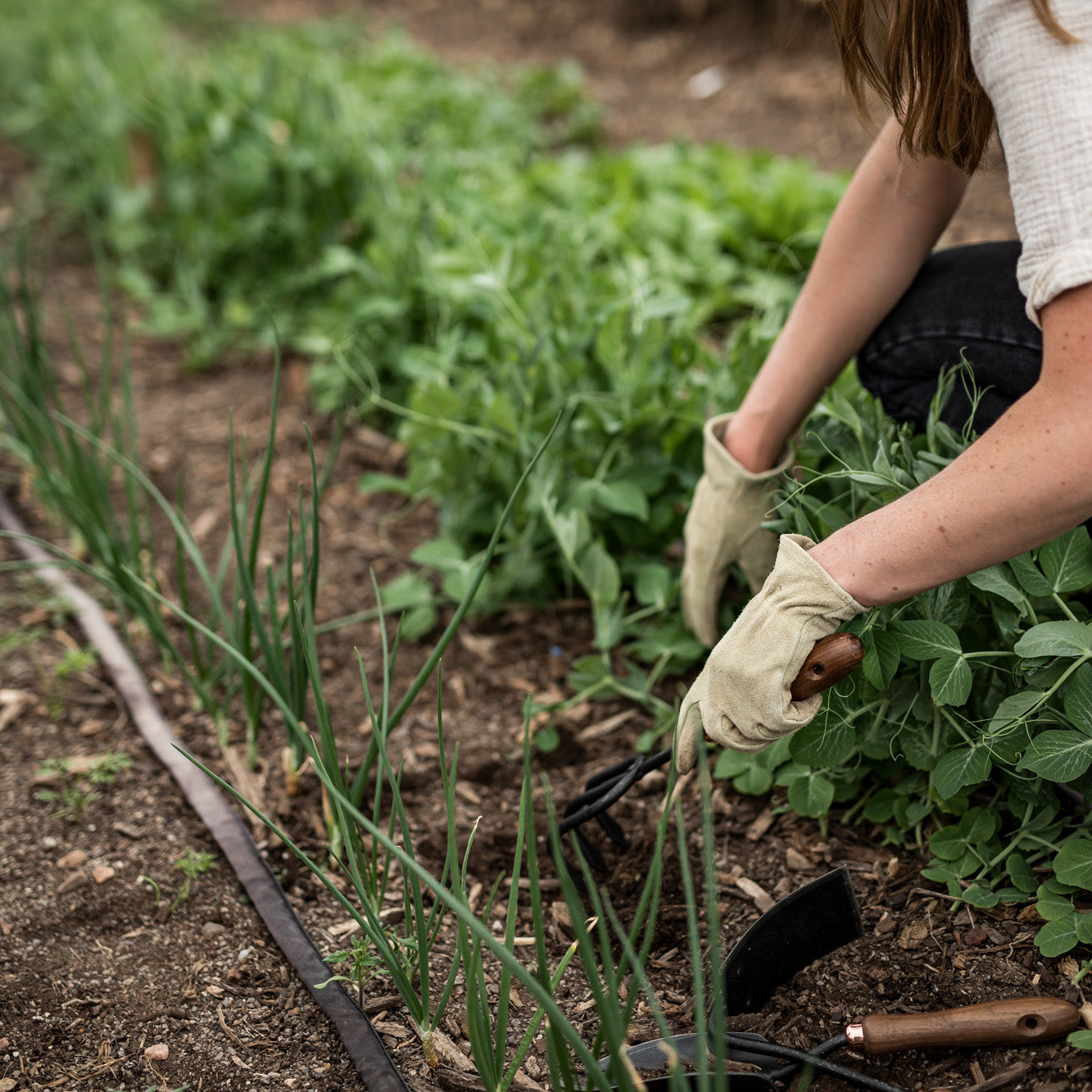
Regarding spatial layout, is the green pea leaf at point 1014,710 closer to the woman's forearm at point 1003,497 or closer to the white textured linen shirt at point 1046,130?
the woman's forearm at point 1003,497

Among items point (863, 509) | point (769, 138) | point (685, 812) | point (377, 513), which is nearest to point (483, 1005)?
point (685, 812)

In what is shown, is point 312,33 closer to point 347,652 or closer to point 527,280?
point 527,280

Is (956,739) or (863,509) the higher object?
(863,509)

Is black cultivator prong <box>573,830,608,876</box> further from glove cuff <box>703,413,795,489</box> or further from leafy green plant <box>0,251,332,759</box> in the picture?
glove cuff <box>703,413,795,489</box>

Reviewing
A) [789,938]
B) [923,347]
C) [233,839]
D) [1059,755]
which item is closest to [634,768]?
[789,938]

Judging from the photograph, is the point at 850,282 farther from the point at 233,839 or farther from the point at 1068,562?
the point at 233,839

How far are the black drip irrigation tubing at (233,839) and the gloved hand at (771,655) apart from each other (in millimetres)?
484

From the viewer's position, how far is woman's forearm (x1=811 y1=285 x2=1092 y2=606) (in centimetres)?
92

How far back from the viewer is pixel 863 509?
1.39 metres

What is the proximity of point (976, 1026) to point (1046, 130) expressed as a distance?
90cm

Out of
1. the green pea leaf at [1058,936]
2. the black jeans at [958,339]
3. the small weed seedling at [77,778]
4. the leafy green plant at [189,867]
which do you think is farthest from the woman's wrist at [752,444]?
the small weed seedling at [77,778]

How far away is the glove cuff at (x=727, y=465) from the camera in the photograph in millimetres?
1508

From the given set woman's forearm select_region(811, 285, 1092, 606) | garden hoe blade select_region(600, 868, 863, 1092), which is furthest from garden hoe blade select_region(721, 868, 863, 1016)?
woman's forearm select_region(811, 285, 1092, 606)

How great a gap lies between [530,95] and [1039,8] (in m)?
3.30
